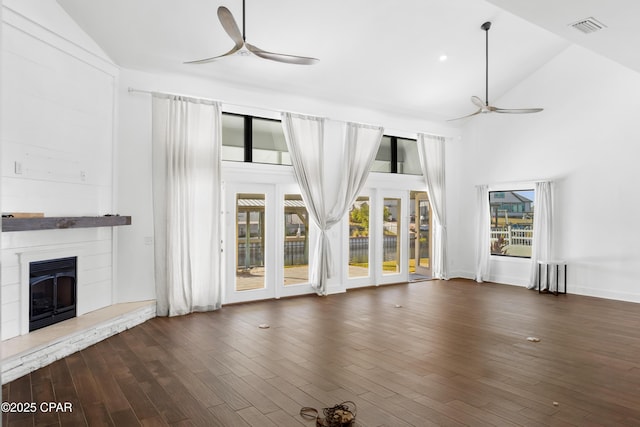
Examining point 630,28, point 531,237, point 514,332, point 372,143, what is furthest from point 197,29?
point 531,237

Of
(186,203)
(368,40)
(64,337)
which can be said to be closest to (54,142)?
(186,203)

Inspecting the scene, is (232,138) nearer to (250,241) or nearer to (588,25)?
(250,241)

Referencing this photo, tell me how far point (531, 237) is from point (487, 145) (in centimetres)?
226

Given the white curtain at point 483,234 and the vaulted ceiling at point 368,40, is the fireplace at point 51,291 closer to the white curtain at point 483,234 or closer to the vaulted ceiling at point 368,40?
the vaulted ceiling at point 368,40

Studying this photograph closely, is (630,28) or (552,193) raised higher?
(630,28)

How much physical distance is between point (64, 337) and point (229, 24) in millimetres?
3700

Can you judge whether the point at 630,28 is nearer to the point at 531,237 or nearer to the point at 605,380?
the point at 605,380

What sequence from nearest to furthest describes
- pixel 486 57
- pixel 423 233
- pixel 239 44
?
pixel 239 44, pixel 486 57, pixel 423 233

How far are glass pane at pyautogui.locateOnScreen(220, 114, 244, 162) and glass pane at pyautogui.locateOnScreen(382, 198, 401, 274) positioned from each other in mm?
3342

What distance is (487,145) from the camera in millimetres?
9672

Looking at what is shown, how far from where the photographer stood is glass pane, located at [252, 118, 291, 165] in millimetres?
7410

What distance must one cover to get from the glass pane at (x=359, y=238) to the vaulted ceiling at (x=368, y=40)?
2.02 m

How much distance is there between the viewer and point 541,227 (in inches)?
332

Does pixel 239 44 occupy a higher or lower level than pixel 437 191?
higher
